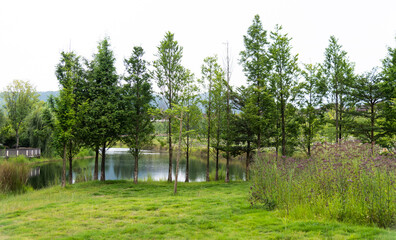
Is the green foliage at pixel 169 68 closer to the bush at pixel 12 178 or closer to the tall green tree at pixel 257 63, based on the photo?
the tall green tree at pixel 257 63

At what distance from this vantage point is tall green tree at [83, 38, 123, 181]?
50.8 ft

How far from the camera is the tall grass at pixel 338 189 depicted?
4.86 metres

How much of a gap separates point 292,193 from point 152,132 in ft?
40.7

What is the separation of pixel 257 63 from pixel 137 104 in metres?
9.25

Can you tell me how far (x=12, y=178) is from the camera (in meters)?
14.4

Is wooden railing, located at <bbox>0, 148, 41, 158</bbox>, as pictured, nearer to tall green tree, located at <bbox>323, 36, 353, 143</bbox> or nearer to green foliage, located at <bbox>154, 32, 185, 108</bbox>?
green foliage, located at <bbox>154, 32, 185, 108</bbox>

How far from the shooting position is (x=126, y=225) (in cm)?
588

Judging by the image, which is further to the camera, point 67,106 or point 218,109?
point 218,109

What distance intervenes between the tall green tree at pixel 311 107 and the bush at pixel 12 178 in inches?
810

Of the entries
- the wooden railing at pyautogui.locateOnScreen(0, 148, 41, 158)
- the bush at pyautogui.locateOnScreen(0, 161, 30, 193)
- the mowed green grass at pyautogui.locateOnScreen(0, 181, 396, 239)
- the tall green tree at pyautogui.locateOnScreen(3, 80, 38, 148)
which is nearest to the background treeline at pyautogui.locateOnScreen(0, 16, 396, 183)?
the bush at pyautogui.locateOnScreen(0, 161, 30, 193)

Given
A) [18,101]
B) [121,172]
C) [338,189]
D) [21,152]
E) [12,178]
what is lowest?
[121,172]

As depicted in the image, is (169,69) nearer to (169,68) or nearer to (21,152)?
(169,68)

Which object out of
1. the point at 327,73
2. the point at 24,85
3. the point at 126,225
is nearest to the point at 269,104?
the point at 327,73

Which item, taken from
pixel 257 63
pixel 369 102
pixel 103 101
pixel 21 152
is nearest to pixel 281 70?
pixel 257 63
